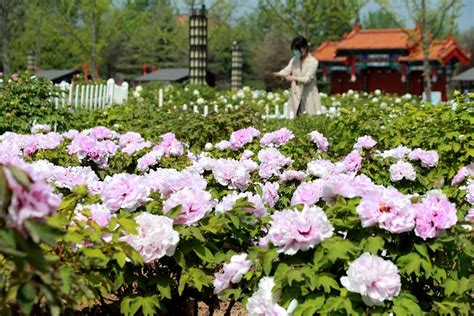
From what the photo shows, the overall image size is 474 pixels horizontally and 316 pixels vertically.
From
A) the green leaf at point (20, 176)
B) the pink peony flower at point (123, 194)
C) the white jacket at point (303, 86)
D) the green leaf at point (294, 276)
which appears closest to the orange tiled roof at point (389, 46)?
the white jacket at point (303, 86)

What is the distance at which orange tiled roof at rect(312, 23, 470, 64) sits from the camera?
39156mm

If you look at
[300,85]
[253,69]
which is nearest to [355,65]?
[253,69]

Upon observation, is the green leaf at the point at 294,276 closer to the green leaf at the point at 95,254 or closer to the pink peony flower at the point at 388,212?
the pink peony flower at the point at 388,212

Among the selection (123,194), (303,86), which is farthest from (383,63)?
(123,194)

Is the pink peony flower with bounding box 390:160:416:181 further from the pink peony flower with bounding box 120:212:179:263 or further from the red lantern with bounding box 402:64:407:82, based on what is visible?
the red lantern with bounding box 402:64:407:82

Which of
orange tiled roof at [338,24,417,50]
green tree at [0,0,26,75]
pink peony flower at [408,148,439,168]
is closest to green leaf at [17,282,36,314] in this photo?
pink peony flower at [408,148,439,168]

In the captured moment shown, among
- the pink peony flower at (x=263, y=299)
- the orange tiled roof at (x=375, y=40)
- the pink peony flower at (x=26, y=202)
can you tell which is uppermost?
the orange tiled roof at (x=375, y=40)

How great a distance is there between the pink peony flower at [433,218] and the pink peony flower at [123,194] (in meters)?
1.00

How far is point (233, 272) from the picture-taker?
258cm

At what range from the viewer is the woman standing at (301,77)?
9750 millimetres

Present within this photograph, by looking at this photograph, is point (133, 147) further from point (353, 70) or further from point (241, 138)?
point (353, 70)

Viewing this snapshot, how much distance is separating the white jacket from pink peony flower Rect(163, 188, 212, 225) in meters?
7.15

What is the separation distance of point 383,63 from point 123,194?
134ft

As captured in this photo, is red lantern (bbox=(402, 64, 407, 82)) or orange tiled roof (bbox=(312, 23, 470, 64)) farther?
red lantern (bbox=(402, 64, 407, 82))
